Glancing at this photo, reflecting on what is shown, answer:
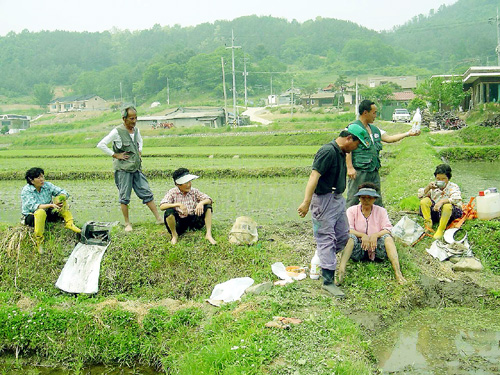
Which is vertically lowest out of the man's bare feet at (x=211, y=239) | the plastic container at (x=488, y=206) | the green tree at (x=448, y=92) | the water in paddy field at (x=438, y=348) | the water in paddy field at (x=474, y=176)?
the water in paddy field at (x=438, y=348)

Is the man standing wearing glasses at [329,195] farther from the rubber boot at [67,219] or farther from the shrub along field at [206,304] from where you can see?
the rubber boot at [67,219]

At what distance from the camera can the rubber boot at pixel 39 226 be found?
6379 mm

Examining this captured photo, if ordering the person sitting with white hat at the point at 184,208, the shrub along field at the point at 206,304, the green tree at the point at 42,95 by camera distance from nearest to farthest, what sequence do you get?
→ 1. the shrub along field at the point at 206,304
2. the person sitting with white hat at the point at 184,208
3. the green tree at the point at 42,95

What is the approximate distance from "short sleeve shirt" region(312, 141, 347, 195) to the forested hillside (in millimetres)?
68978

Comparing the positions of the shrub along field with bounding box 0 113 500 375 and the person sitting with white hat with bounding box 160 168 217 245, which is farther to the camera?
the person sitting with white hat with bounding box 160 168 217 245

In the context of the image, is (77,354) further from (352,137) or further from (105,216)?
(105,216)

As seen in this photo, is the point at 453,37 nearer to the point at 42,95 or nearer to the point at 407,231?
the point at 42,95

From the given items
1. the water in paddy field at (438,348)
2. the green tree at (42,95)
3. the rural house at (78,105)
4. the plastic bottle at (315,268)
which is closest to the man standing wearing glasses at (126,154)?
the plastic bottle at (315,268)

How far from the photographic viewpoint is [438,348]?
13.7ft

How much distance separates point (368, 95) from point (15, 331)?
152 feet

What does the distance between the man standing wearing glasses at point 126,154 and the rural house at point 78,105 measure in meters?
70.0

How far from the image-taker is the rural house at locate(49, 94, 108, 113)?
7281 centimetres

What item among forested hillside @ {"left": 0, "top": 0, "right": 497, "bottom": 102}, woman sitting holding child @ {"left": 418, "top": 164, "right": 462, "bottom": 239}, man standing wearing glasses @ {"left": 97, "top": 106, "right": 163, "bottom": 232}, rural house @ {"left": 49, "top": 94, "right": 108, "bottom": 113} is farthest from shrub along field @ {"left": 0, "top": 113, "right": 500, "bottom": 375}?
rural house @ {"left": 49, "top": 94, "right": 108, "bottom": 113}

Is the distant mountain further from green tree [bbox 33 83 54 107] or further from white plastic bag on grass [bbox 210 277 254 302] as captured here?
white plastic bag on grass [bbox 210 277 254 302]
